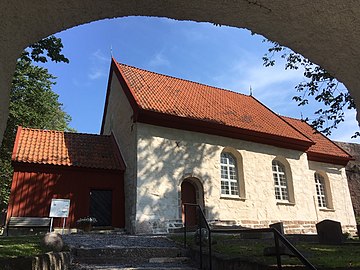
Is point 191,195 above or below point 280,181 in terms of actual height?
below

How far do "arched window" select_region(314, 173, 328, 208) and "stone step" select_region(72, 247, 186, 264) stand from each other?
46.9 ft

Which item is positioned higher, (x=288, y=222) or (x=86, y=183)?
(x=86, y=183)

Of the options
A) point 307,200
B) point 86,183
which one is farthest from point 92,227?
point 307,200

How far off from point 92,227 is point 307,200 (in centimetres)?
1114

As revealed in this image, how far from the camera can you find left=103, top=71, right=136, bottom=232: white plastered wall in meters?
13.3

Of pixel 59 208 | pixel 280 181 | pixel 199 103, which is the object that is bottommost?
pixel 59 208

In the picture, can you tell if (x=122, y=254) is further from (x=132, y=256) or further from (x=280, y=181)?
(x=280, y=181)

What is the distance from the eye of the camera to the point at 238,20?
186 cm

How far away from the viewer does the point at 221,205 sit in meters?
14.2

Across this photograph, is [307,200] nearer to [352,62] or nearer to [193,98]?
[193,98]

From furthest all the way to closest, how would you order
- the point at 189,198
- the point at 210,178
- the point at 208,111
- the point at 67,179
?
the point at 208,111
the point at 210,178
the point at 189,198
the point at 67,179

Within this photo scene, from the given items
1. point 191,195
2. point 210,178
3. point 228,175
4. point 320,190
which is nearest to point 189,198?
point 191,195

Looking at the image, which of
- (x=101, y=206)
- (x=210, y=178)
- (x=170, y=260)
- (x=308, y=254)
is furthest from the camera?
(x=210, y=178)

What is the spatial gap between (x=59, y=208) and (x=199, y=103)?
8.68 m
